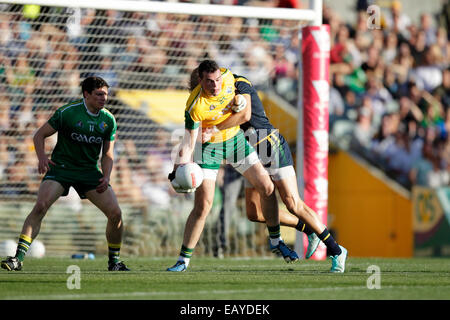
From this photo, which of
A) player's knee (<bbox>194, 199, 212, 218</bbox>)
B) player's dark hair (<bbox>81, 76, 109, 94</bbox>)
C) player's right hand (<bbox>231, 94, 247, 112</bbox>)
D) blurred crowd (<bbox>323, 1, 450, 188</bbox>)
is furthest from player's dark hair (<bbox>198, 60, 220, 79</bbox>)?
blurred crowd (<bbox>323, 1, 450, 188</bbox>)

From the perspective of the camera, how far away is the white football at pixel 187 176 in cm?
784

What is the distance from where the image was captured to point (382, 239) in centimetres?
1477

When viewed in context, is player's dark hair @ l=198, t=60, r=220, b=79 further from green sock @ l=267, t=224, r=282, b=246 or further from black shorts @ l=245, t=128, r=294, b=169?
green sock @ l=267, t=224, r=282, b=246

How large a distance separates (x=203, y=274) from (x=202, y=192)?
77cm

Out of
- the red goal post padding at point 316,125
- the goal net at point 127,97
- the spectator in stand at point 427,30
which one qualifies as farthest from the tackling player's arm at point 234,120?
the spectator in stand at point 427,30

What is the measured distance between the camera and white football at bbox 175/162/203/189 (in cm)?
784

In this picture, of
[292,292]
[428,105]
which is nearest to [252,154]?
[292,292]

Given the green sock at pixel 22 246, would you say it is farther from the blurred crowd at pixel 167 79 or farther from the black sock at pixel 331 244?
the blurred crowd at pixel 167 79

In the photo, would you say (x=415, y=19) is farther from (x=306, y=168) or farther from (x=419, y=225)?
(x=306, y=168)

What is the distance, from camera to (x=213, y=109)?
809 centimetres

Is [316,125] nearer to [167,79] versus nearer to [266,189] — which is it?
[266,189]

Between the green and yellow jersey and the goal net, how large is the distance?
143 inches

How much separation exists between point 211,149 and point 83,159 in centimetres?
130

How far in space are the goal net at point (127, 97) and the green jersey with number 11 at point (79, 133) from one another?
359 centimetres
